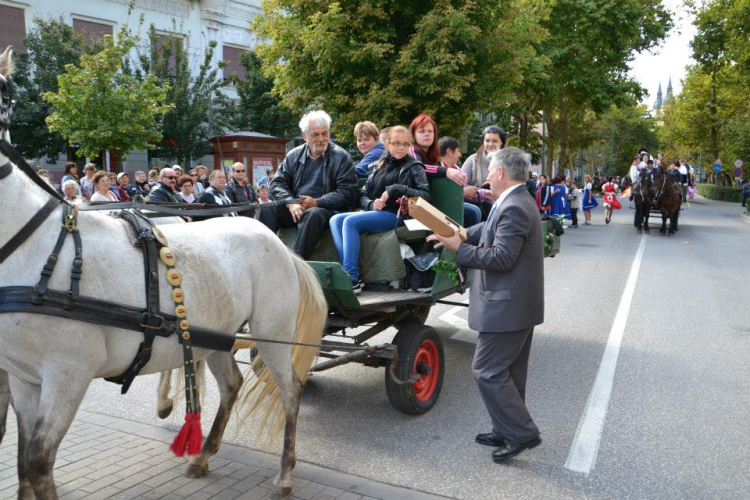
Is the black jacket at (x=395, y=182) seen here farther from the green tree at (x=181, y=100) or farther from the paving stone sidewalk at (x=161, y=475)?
the green tree at (x=181, y=100)

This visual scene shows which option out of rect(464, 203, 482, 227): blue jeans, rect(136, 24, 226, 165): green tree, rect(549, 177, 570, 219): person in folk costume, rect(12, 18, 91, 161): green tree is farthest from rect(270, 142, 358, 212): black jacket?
rect(136, 24, 226, 165): green tree

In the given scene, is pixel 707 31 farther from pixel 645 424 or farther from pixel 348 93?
pixel 645 424

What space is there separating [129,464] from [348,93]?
46.9 ft

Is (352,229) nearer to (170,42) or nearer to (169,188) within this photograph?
(169,188)

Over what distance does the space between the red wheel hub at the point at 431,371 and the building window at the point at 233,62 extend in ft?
87.0

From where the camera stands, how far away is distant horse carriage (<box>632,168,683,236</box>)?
18484 mm

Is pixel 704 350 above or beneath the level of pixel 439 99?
beneath

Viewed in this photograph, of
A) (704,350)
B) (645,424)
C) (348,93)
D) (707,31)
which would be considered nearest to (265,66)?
(348,93)

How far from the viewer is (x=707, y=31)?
27.4m

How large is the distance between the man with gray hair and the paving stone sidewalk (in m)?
1.72

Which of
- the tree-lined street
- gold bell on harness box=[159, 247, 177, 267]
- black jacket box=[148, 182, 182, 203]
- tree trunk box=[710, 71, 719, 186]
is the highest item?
tree trunk box=[710, 71, 719, 186]

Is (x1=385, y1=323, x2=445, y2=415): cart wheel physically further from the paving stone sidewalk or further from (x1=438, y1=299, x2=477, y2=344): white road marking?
(x1=438, y1=299, x2=477, y2=344): white road marking

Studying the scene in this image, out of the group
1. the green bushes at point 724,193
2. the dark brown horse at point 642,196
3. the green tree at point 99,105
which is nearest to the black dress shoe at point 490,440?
the green tree at point 99,105

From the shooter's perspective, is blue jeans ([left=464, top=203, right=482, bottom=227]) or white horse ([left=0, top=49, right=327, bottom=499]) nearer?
white horse ([left=0, top=49, right=327, bottom=499])
